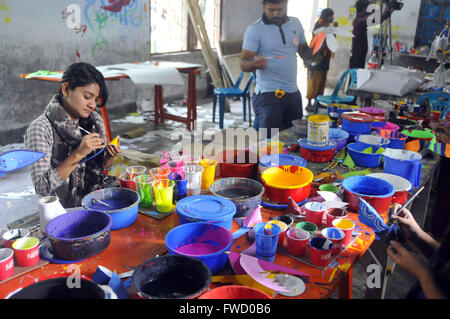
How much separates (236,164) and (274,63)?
168 cm

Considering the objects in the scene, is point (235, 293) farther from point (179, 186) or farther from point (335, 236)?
point (179, 186)

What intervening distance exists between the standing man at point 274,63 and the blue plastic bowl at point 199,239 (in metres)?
2.01

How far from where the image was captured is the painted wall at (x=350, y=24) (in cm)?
770

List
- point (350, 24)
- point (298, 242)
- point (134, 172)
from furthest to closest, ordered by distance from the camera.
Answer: point (350, 24), point (134, 172), point (298, 242)

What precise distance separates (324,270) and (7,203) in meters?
3.00

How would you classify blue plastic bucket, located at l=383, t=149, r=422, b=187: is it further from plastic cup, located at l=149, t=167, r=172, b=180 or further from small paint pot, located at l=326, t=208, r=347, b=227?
plastic cup, located at l=149, t=167, r=172, b=180

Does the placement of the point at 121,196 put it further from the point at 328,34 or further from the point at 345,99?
the point at 345,99

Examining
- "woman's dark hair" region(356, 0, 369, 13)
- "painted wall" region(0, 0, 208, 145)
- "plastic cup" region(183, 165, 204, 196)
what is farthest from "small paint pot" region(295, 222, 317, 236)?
"woman's dark hair" region(356, 0, 369, 13)

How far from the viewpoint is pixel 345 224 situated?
4.97 ft

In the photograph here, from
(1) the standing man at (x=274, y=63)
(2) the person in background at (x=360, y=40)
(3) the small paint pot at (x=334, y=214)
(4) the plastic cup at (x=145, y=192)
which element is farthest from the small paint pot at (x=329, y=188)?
(2) the person in background at (x=360, y=40)

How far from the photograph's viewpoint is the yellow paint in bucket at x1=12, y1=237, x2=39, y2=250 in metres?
1.27

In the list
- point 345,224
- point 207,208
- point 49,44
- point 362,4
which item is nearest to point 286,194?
point 345,224

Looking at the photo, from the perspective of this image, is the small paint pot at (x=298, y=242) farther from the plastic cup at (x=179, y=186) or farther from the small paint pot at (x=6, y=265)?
the small paint pot at (x=6, y=265)

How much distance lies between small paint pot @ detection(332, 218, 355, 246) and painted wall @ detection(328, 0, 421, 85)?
6.30 metres
